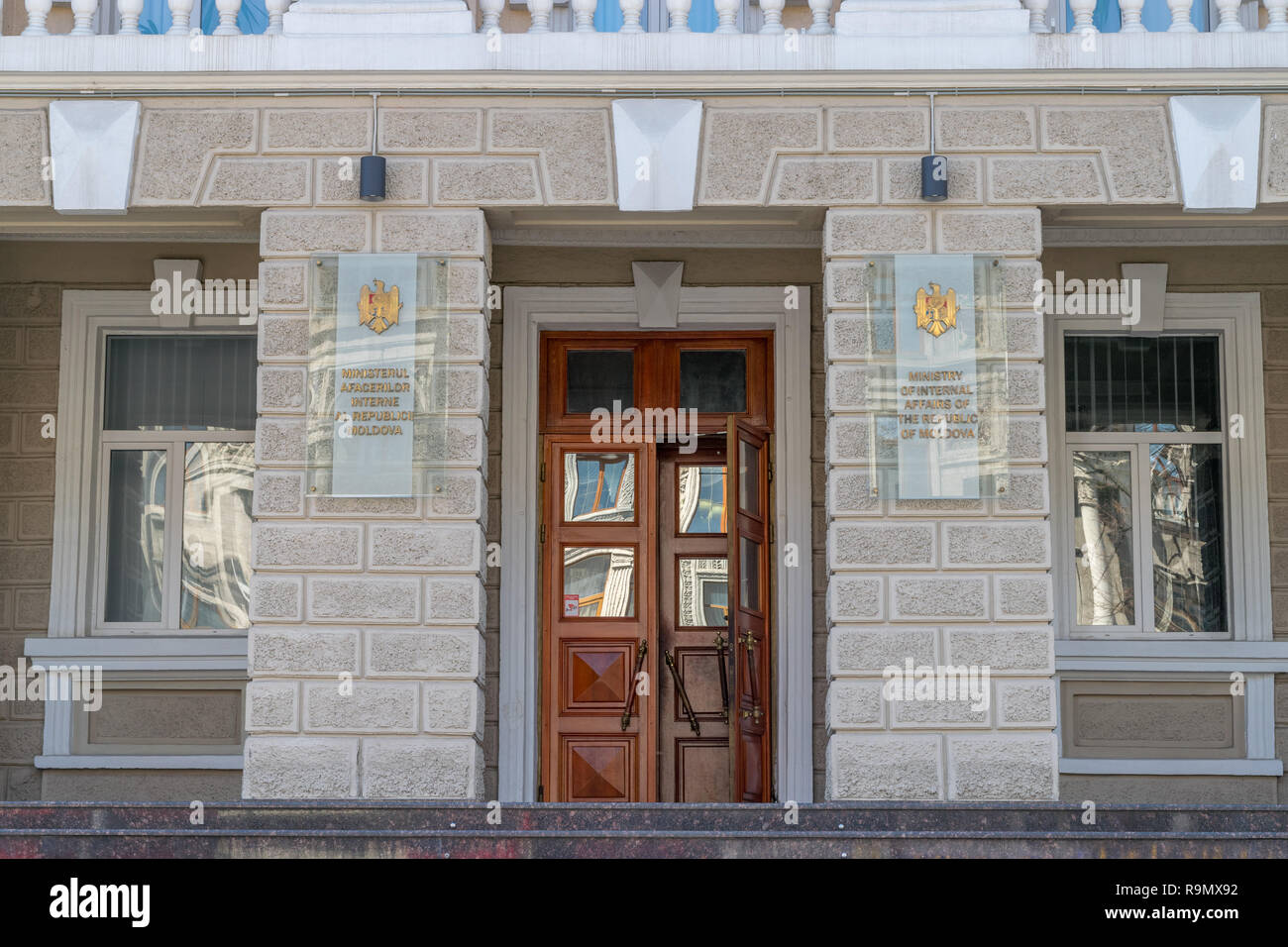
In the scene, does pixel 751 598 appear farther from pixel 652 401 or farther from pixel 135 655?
pixel 135 655

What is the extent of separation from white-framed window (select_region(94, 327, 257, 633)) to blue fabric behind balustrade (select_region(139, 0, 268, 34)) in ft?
6.21

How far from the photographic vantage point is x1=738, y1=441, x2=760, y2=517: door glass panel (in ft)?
31.0

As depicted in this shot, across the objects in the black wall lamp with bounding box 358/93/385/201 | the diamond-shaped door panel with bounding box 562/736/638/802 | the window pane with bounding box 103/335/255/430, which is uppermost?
the black wall lamp with bounding box 358/93/385/201

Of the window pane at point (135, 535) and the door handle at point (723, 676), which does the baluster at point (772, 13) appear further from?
the window pane at point (135, 535)

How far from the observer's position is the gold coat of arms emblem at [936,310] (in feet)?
25.9

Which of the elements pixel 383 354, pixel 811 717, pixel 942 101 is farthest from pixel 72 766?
pixel 942 101

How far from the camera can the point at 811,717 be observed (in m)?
9.45

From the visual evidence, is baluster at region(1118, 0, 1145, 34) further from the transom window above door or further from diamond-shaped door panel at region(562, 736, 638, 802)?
diamond-shaped door panel at region(562, 736, 638, 802)

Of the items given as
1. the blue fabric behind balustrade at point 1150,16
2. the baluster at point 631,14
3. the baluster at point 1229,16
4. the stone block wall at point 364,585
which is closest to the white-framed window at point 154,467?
the stone block wall at point 364,585

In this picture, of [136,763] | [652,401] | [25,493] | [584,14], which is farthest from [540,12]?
[136,763]

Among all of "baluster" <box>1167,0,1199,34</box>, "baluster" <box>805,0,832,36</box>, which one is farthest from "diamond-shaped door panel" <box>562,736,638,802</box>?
"baluster" <box>1167,0,1199,34</box>

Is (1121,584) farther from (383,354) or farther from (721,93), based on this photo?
(383,354)

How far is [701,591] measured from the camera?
9.88m

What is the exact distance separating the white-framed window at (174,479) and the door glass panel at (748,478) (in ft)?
9.76
